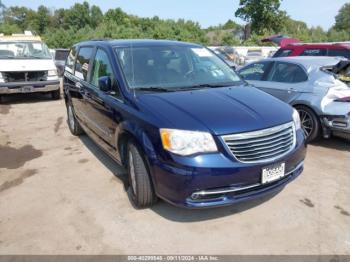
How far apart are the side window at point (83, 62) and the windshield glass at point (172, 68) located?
1.03 meters

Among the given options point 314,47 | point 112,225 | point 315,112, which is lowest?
point 112,225

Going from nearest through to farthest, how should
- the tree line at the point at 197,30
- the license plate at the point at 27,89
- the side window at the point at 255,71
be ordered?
the side window at the point at 255,71 → the license plate at the point at 27,89 → the tree line at the point at 197,30

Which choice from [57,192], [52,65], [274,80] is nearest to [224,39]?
[52,65]

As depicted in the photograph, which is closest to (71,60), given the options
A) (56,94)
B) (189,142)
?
(189,142)

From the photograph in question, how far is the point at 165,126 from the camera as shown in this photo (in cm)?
320

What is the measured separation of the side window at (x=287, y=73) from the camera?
6065 mm

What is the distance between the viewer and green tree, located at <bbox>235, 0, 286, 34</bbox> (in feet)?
163

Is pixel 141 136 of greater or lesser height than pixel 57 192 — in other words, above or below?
above

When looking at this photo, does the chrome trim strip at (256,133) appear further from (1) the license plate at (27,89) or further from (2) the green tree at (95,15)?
(2) the green tree at (95,15)

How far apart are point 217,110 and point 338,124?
290 centimetres

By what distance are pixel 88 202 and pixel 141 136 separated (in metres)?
1.19

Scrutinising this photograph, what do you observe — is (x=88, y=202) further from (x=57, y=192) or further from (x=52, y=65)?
(x=52, y=65)

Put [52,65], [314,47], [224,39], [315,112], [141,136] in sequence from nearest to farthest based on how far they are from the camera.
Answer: [141,136]
[315,112]
[314,47]
[52,65]
[224,39]

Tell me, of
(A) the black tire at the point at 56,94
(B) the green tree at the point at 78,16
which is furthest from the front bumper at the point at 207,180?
(B) the green tree at the point at 78,16
